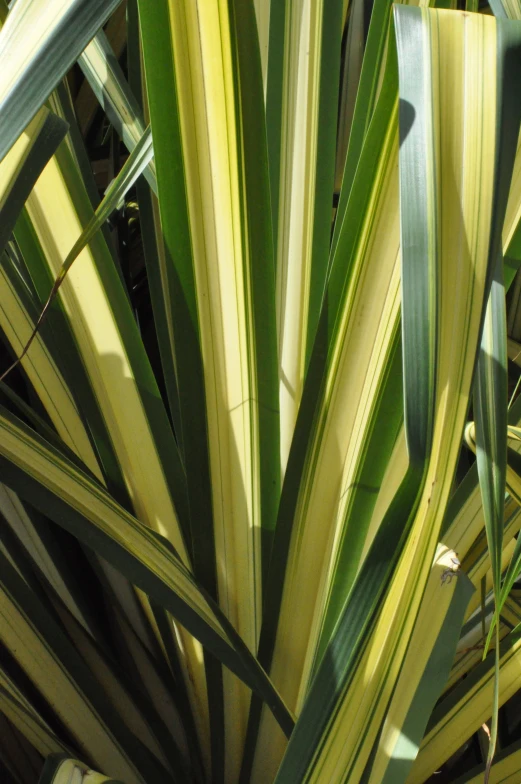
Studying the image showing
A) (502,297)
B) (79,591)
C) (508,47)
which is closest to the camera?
(508,47)

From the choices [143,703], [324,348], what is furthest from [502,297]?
[143,703]

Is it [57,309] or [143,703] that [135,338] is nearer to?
[57,309]

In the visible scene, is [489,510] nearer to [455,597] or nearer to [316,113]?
[455,597]

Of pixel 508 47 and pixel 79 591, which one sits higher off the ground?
pixel 508 47

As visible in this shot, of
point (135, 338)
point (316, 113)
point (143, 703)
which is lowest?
point (143, 703)

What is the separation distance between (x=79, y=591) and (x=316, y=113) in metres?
0.45

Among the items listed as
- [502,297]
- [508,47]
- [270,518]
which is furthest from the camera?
[270,518]

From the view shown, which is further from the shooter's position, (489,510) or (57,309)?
(57,309)

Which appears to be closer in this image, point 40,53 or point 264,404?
point 40,53

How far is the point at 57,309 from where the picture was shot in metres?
0.54

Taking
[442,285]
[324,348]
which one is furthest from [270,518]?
[442,285]

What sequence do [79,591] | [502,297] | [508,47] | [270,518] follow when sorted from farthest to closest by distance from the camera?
1. [79,591]
2. [270,518]
3. [502,297]
4. [508,47]

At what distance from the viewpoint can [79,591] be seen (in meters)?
0.65

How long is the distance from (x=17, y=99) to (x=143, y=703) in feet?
1.48
